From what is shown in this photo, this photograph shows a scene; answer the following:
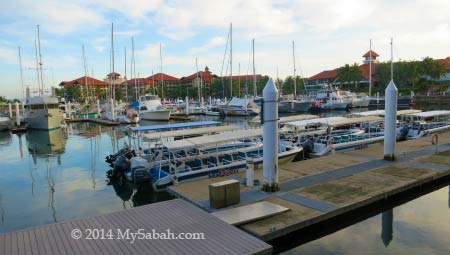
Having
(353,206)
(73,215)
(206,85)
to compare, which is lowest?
(73,215)

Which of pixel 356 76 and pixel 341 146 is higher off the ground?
pixel 356 76

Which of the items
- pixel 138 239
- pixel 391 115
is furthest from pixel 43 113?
pixel 391 115

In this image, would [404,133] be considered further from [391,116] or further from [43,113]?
[43,113]

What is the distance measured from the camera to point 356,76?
349 ft

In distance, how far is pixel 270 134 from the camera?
43.0ft

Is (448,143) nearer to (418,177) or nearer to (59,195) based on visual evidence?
(418,177)

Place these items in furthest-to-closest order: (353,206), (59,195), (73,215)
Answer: (59,195)
(73,215)
(353,206)

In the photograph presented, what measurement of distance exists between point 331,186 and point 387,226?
253 cm

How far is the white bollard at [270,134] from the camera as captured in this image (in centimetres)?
1302

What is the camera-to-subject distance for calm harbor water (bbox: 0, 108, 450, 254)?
36.1 ft

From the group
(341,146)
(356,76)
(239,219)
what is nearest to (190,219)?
(239,219)

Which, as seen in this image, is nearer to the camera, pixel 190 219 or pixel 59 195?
pixel 190 219

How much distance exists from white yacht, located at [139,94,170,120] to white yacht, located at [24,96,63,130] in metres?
15.0

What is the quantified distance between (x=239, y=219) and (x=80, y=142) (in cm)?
3224
